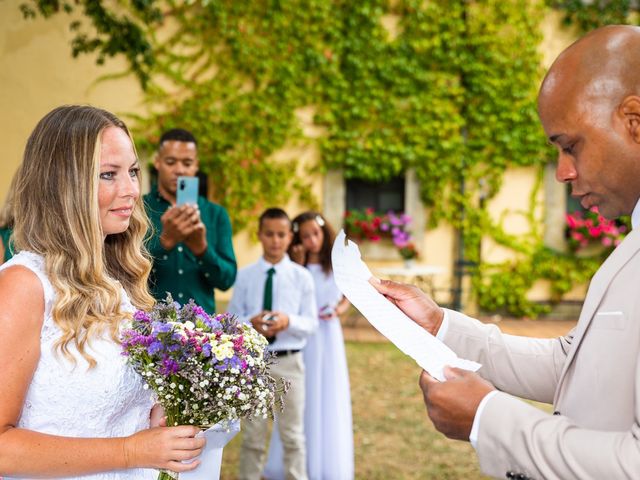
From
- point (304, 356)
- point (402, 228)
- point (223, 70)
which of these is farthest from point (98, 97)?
point (304, 356)

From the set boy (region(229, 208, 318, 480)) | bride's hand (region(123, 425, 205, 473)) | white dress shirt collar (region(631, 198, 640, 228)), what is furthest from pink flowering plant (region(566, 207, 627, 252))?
bride's hand (region(123, 425, 205, 473))

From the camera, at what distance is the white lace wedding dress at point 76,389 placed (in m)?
1.75

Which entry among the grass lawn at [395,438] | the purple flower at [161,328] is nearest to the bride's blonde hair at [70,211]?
the purple flower at [161,328]

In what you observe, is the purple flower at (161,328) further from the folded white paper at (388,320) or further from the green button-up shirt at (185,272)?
the green button-up shirt at (185,272)

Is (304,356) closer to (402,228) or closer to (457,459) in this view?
(457,459)

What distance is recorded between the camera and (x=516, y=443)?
4.64ft

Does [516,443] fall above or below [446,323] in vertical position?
below

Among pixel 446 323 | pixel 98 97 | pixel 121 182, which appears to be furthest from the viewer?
pixel 98 97

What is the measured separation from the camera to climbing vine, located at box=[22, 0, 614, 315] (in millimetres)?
10648

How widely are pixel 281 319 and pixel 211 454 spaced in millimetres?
2390

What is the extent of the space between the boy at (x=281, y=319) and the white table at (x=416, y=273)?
17.3ft

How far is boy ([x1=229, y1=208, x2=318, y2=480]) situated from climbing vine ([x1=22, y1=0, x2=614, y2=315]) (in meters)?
5.99

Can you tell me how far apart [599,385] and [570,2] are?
442 inches

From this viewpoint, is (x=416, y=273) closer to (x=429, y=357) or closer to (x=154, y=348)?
(x=429, y=357)
